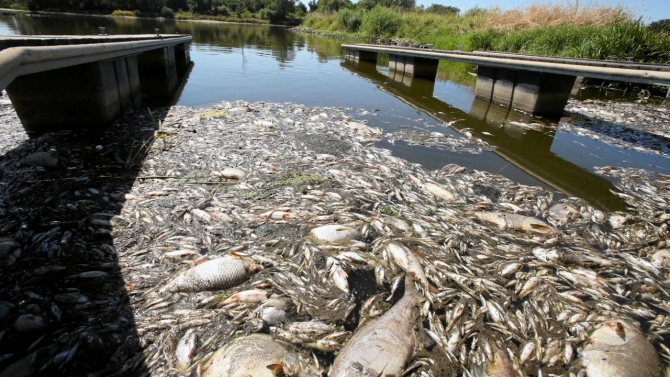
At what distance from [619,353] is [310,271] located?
2.53m

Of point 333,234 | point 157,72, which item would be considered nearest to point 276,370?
point 333,234

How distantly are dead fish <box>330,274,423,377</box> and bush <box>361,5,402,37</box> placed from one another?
140ft

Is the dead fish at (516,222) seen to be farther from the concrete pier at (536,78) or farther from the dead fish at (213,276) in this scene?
the concrete pier at (536,78)

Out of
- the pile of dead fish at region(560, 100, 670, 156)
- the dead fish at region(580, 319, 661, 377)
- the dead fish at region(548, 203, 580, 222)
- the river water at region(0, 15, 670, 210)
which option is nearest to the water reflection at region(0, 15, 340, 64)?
the river water at region(0, 15, 670, 210)

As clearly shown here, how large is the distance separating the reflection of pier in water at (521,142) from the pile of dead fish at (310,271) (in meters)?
0.43

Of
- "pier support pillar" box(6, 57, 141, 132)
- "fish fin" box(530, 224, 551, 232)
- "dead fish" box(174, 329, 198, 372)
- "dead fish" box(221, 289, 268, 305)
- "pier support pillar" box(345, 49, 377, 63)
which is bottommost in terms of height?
"dead fish" box(174, 329, 198, 372)

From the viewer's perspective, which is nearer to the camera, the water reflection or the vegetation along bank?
the vegetation along bank

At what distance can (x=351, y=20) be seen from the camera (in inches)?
1909

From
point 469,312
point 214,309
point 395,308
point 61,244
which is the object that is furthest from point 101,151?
point 469,312

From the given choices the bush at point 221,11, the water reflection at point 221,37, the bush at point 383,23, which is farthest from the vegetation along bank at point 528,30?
the bush at point 221,11

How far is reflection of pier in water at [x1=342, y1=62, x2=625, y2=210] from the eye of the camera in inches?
205

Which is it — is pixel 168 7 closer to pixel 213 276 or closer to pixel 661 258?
pixel 213 276

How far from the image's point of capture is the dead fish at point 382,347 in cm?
213

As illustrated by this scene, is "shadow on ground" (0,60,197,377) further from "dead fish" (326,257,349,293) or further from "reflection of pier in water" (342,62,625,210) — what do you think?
"reflection of pier in water" (342,62,625,210)
